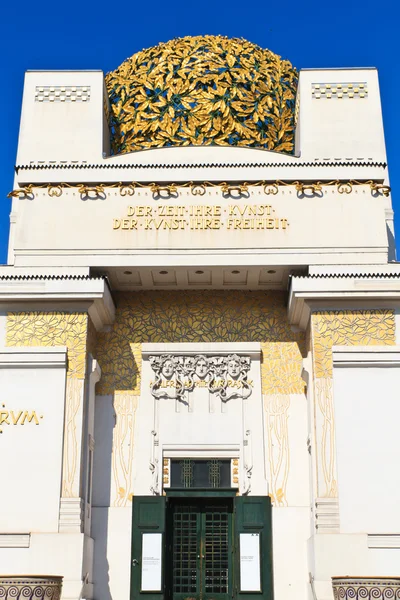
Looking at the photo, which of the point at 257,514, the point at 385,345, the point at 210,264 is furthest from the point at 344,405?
the point at 210,264

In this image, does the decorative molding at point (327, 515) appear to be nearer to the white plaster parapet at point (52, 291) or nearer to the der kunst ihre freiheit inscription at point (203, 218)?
the der kunst ihre freiheit inscription at point (203, 218)

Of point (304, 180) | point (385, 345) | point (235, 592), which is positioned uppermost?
point (304, 180)

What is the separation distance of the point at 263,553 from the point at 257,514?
528mm

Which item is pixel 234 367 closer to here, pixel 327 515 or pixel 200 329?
pixel 200 329

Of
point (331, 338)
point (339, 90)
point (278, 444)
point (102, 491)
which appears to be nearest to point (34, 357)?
point (102, 491)

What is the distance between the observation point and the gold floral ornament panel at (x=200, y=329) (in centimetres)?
1304

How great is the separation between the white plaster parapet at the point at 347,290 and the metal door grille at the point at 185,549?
345cm

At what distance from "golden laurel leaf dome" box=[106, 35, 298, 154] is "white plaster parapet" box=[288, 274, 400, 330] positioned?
8.85 feet

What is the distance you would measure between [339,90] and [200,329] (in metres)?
4.36

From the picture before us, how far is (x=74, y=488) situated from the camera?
1149 cm

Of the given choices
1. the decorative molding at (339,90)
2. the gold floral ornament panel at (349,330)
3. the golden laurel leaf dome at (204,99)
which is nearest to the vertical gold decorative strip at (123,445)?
the gold floral ornament panel at (349,330)

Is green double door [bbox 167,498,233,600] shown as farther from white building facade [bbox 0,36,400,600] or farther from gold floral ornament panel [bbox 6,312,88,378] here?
gold floral ornament panel [bbox 6,312,88,378]

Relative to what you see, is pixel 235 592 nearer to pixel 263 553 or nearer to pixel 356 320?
pixel 263 553

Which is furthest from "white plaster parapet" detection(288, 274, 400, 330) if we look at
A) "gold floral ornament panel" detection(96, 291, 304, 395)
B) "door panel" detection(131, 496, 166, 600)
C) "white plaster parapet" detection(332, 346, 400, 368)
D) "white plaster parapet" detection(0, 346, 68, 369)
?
"door panel" detection(131, 496, 166, 600)
